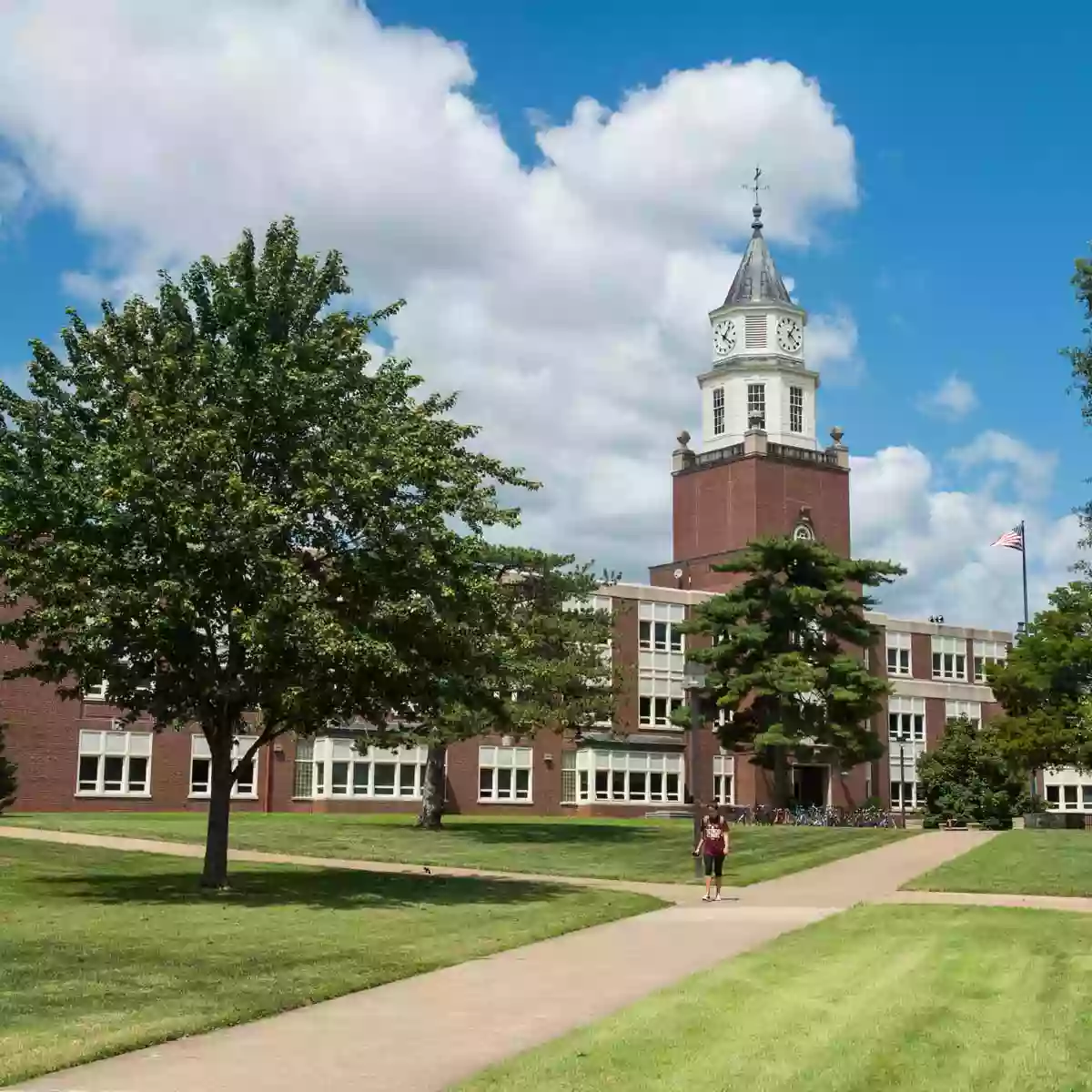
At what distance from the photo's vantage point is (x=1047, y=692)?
194 ft

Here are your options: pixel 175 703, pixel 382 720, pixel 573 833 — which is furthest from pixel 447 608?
pixel 573 833

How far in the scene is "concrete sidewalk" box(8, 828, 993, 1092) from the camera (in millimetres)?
9258

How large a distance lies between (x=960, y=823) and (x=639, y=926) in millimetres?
39381

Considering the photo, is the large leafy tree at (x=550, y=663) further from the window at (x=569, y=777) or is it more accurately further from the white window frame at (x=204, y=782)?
the window at (x=569, y=777)

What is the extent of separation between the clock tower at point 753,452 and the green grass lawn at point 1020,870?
3960cm

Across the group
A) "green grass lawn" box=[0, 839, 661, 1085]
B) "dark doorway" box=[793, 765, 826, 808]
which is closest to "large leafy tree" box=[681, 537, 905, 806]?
"dark doorway" box=[793, 765, 826, 808]

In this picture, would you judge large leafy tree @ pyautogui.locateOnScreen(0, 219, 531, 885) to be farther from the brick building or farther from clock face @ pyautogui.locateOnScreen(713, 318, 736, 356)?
clock face @ pyautogui.locateOnScreen(713, 318, 736, 356)

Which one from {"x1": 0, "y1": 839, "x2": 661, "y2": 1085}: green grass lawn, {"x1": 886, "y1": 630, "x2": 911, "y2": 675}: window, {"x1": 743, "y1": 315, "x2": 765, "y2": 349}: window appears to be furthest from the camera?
{"x1": 743, "y1": 315, "x2": 765, "y2": 349}: window

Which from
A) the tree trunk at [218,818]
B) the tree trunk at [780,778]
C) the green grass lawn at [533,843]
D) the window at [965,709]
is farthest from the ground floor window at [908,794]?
the tree trunk at [218,818]

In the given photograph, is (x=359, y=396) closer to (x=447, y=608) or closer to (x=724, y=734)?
(x=447, y=608)

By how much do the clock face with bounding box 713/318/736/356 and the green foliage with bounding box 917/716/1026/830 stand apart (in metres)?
34.8

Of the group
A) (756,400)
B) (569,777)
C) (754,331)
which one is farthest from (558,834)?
(754,331)

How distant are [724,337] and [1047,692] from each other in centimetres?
3488

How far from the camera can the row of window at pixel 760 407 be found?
84750 mm
